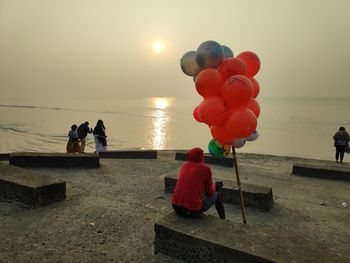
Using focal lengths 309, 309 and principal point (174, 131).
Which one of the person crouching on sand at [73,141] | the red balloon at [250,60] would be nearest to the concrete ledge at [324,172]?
the red balloon at [250,60]

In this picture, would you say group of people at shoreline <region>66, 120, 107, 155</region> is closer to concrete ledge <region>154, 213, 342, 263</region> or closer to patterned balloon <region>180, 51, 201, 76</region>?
patterned balloon <region>180, 51, 201, 76</region>

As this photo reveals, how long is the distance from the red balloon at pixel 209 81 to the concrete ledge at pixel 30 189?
13.1ft

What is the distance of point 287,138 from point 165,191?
1938 inches

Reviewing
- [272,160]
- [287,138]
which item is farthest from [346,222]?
[287,138]

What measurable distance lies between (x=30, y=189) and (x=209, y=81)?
4.34 metres

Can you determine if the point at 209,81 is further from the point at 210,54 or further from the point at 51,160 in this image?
the point at 51,160

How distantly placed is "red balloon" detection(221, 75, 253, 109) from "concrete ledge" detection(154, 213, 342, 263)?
6.10ft

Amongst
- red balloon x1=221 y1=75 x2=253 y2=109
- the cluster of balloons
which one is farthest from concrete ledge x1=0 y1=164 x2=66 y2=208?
red balloon x1=221 y1=75 x2=253 y2=109

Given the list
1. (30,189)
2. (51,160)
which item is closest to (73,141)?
(51,160)

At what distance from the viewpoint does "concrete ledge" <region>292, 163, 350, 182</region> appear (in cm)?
1023

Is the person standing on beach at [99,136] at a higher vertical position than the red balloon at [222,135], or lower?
lower

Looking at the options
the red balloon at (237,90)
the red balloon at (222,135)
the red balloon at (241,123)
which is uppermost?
the red balloon at (237,90)

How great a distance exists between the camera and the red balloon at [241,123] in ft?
15.6

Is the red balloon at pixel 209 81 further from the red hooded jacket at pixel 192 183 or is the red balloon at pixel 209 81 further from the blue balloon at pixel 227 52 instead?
the red hooded jacket at pixel 192 183
